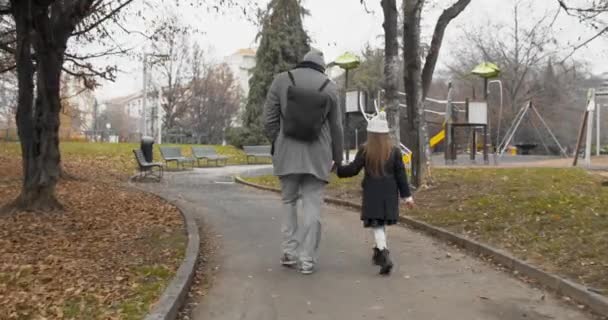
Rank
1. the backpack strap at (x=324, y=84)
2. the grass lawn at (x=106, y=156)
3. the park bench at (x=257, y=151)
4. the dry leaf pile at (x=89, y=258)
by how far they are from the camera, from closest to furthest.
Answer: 1. the dry leaf pile at (x=89, y=258)
2. the backpack strap at (x=324, y=84)
3. the grass lawn at (x=106, y=156)
4. the park bench at (x=257, y=151)

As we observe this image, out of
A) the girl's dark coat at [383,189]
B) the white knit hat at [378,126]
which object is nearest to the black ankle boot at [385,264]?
the girl's dark coat at [383,189]

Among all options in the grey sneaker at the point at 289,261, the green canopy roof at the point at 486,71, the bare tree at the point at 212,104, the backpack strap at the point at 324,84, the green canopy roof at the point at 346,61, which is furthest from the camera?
the bare tree at the point at 212,104

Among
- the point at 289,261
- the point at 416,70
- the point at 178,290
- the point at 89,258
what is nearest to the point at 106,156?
the point at 416,70

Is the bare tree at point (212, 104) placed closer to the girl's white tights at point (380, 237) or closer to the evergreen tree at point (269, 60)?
the evergreen tree at point (269, 60)

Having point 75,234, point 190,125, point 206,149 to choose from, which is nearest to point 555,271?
point 75,234

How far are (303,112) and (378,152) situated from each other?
91cm

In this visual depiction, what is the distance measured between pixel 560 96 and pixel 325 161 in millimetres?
50838

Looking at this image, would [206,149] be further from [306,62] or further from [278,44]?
[306,62]

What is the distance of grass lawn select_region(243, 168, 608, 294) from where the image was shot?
21.2 ft

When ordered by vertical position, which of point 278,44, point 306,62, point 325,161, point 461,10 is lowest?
point 325,161

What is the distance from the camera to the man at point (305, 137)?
5.90 meters

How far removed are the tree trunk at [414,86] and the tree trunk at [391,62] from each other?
0.40 m

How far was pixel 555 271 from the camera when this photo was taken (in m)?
6.01

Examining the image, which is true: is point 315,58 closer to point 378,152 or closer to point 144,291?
point 378,152
